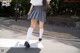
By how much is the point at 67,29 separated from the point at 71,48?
11.1ft

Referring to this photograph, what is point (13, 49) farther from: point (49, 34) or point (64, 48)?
point (49, 34)

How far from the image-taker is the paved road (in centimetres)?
723

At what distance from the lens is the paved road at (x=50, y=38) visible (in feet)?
23.7

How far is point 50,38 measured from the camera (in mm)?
9242

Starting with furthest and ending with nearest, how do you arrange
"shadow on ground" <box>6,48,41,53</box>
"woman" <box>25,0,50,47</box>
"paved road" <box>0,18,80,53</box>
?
"woman" <box>25,0,50,47</box>, "paved road" <box>0,18,80,53</box>, "shadow on ground" <box>6,48,41,53</box>

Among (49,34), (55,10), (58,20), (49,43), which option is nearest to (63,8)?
(55,10)

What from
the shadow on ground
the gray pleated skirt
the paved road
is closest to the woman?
the gray pleated skirt

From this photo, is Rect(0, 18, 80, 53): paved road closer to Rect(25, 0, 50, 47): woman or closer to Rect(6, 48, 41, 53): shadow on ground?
Rect(6, 48, 41, 53): shadow on ground

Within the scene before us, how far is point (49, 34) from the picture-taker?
9891 millimetres

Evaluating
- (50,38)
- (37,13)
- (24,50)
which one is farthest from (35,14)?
(50,38)

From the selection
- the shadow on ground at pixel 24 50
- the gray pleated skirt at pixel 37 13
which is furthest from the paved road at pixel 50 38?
the gray pleated skirt at pixel 37 13

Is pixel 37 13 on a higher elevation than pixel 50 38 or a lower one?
higher

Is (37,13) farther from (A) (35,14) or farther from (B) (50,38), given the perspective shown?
(B) (50,38)

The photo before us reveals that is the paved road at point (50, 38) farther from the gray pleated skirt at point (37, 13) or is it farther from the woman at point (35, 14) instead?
the gray pleated skirt at point (37, 13)
